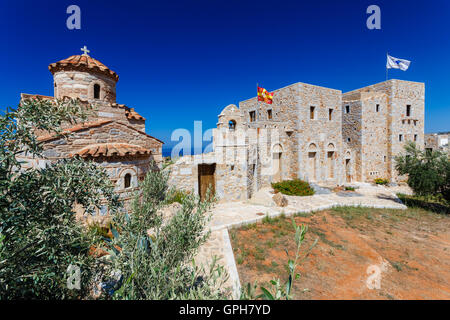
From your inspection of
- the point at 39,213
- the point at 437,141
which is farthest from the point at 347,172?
the point at 39,213

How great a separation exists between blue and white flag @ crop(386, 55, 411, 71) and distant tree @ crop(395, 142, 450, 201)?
10560mm

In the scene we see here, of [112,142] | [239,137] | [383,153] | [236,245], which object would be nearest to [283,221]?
[236,245]

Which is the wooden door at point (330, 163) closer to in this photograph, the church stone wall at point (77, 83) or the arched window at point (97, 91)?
the church stone wall at point (77, 83)

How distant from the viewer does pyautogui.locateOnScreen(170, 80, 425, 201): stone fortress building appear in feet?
35.5

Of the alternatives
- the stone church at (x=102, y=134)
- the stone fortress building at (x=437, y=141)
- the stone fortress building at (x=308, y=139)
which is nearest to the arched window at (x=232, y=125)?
the stone fortress building at (x=308, y=139)

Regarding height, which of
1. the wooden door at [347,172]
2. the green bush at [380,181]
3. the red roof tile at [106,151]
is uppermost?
the red roof tile at [106,151]

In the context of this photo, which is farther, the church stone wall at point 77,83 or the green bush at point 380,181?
the green bush at point 380,181

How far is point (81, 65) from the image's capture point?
9.37 m

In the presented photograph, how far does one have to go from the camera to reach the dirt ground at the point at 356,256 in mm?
4480

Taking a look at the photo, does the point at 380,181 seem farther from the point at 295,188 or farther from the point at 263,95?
the point at 263,95

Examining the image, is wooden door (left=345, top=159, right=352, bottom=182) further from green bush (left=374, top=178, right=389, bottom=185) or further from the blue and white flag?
the blue and white flag

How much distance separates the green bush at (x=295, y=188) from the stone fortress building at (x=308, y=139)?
1.16 meters

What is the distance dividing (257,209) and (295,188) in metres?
5.09

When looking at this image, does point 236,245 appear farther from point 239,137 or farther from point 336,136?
point 336,136
